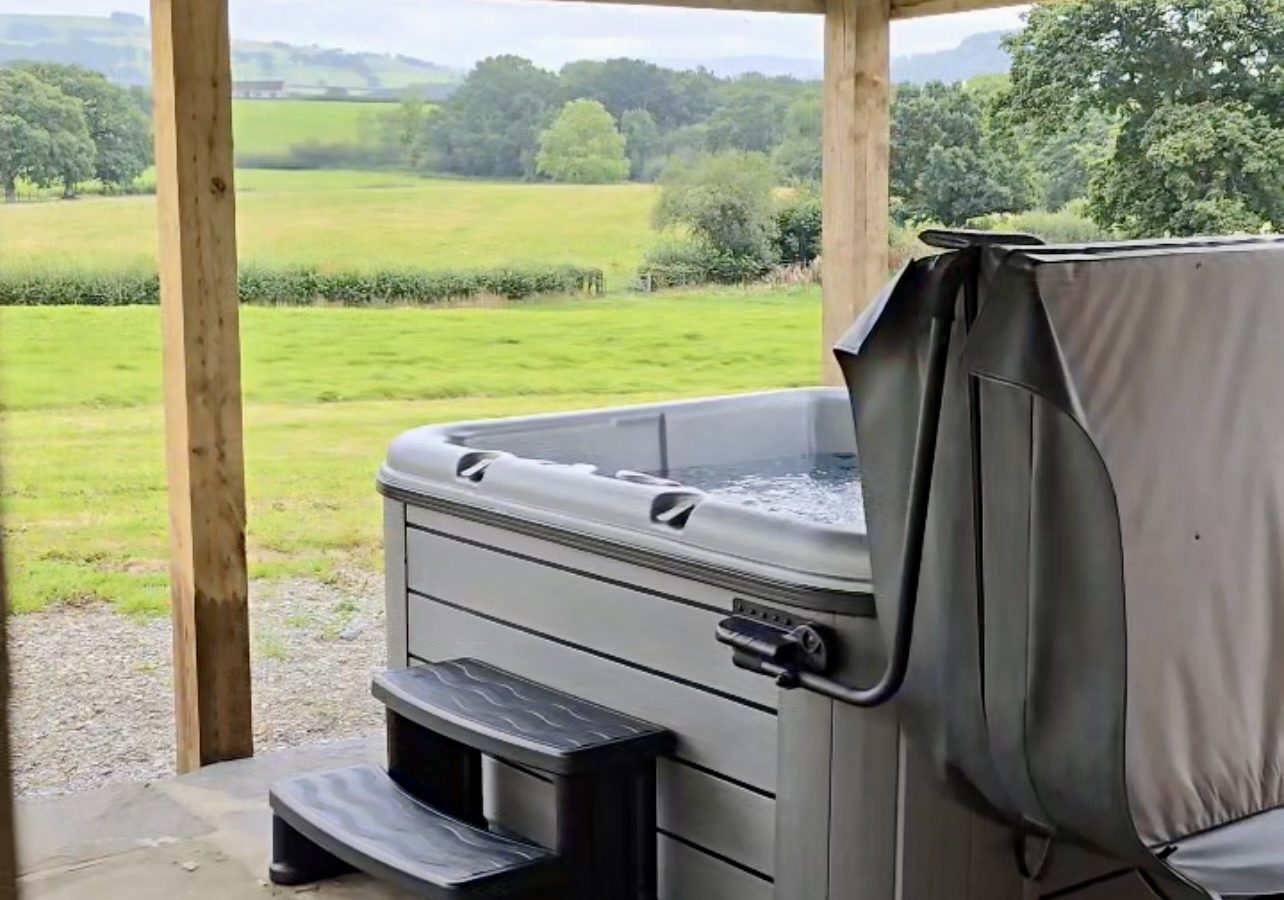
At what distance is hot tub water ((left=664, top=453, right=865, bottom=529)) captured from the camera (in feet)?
10.9

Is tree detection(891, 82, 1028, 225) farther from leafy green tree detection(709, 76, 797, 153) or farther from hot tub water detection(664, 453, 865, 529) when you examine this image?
hot tub water detection(664, 453, 865, 529)

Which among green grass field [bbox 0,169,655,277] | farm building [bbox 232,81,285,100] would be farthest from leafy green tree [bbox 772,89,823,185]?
farm building [bbox 232,81,285,100]

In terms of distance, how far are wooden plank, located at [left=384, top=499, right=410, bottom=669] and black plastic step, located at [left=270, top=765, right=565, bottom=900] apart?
33cm

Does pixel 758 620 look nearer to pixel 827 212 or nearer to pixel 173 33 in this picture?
pixel 173 33

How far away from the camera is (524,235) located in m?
6.16

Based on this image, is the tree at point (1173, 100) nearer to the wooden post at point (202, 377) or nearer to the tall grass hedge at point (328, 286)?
the tall grass hedge at point (328, 286)

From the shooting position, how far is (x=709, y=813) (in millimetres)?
2494

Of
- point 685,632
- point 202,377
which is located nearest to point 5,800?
point 685,632

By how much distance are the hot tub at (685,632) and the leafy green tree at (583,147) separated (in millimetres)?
2968

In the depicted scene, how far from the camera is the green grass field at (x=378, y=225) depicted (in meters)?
5.25

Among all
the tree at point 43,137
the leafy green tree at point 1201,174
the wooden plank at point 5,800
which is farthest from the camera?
the leafy green tree at point 1201,174

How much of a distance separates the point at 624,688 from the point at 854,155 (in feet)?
6.60

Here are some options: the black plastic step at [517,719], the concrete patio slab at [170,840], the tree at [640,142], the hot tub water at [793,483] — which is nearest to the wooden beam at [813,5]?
the hot tub water at [793,483]

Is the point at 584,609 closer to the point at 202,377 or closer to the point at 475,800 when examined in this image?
the point at 475,800
